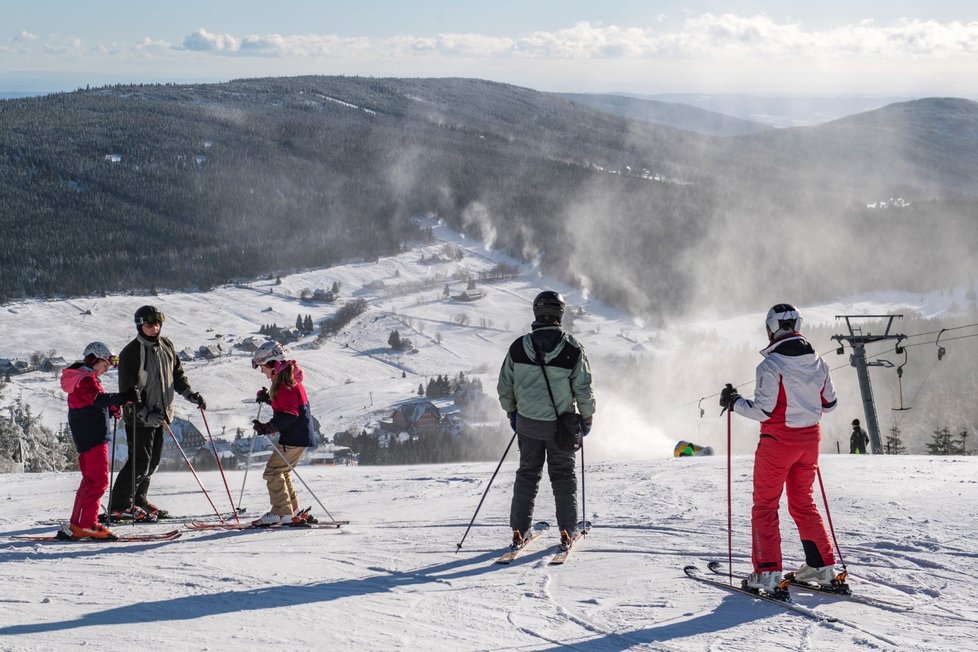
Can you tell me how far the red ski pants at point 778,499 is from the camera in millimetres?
5332

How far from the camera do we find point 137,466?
8000mm

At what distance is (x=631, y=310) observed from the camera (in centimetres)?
10675

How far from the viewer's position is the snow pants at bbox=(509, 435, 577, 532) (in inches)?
252

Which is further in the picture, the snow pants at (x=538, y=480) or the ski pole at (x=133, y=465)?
the ski pole at (x=133, y=465)

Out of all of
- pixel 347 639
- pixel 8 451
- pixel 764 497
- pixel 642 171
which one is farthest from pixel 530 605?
pixel 642 171

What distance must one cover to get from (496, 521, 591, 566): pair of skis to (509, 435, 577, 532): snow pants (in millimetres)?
126

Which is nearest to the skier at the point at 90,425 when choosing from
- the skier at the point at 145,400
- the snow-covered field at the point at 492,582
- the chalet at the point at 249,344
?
the snow-covered field at the point at 492,582

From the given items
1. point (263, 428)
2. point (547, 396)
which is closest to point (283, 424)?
point (263, 428)

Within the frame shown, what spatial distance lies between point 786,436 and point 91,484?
556cm

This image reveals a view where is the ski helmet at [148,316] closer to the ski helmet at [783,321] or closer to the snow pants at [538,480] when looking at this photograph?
the snow pants at [538,480]

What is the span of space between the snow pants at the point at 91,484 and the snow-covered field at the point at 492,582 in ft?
0.83

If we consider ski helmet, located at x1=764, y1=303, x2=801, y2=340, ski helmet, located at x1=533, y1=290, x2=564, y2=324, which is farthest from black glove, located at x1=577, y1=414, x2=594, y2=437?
ski helmet, located at x1=764, y1=303, x2=801, y2=340

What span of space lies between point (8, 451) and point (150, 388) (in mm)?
20506

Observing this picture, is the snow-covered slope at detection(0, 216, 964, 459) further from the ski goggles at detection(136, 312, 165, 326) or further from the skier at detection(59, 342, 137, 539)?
the skier at detection(59, 342, 137, 539)
